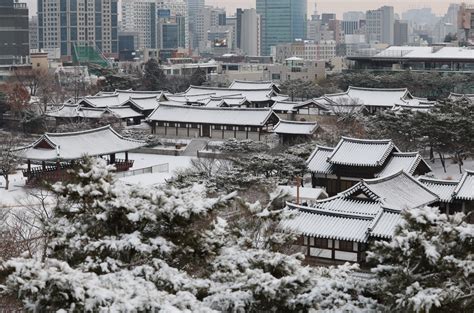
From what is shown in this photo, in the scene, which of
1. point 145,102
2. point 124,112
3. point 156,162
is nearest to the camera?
point 156,162

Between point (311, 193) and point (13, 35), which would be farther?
point (13, 35)

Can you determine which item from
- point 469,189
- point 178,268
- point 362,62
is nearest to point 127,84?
point 362,62

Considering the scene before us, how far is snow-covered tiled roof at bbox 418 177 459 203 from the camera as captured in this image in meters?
22.6

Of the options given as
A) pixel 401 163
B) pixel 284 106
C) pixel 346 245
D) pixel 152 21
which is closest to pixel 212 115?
pixel 284 106

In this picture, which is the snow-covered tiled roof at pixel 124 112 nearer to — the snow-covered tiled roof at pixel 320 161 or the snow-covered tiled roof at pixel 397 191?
the snow-covered tiled roof at pixel 320 161

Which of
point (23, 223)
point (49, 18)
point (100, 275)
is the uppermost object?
point (49, 18)

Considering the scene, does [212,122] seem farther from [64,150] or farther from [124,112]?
[64,150]

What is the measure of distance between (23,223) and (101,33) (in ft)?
363

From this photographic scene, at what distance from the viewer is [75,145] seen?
102 feet

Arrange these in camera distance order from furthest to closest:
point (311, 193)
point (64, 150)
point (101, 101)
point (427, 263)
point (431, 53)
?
point (431, 53), point (101, 101), point (64, 150), point (311, 193), point (427, 263)

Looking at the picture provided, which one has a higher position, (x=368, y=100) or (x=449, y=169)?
(x=368, y=100)

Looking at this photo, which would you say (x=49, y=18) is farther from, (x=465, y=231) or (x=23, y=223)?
(x=465, y=231)

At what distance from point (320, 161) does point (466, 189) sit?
19.3 feet

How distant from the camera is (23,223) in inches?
725
